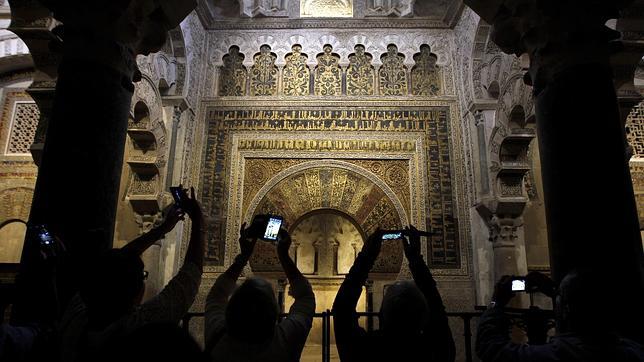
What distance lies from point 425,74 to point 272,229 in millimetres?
6929

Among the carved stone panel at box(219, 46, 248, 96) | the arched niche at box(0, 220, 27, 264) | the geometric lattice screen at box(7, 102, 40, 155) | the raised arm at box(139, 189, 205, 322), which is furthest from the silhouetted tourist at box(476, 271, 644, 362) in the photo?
the geometric lattice screen at box(7, 102, 40, 155)

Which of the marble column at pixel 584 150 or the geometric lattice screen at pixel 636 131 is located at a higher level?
the geometric lattice screen at pixel 636 131

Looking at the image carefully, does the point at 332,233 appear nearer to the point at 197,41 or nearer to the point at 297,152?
the point at 297,152

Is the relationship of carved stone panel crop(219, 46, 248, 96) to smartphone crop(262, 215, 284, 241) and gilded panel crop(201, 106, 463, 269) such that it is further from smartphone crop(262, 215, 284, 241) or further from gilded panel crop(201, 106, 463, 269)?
smartphone crop(262, 215, 284, 241)

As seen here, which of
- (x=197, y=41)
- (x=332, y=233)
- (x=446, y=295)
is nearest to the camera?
(x=446, y=295)

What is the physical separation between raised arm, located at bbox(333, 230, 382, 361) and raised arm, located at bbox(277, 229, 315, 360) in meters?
0.12

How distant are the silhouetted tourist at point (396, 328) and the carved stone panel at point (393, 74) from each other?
22.7ft

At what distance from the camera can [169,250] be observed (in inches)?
279

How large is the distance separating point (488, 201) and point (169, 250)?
513cm

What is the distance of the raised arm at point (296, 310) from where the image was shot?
1.43m

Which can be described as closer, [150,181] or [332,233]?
[150,181]

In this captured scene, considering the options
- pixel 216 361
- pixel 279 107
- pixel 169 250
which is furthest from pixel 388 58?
pixel 216 361

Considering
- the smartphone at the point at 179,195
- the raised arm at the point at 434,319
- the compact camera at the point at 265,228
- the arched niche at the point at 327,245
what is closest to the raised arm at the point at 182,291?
the smartphone at the point at 179,195

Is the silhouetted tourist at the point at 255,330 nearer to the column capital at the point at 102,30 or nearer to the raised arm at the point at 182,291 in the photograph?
the raised arm at the point at 182,291
